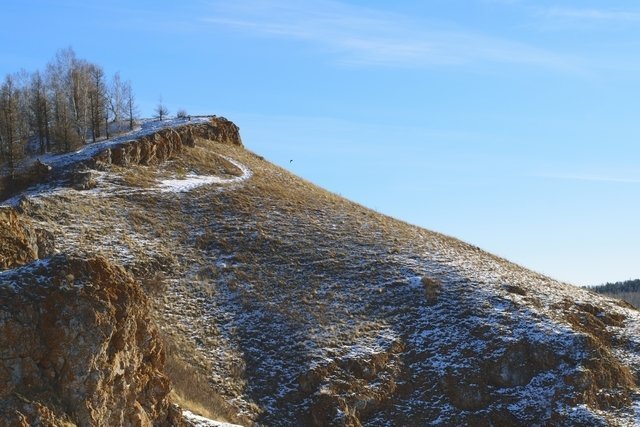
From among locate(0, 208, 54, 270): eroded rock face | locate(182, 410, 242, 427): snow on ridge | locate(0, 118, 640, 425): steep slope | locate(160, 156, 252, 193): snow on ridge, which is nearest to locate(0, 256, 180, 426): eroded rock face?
locate(182, 410, 242, 427): snow on ridge

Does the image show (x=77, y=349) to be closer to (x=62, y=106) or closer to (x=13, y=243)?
(x=13, y=243)

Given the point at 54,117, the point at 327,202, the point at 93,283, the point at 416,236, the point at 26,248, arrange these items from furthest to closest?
1. the point at 54,117
2. the point at 327,202
3. the point at 416,236
4. the point at 26,248
5. the point at 93,283

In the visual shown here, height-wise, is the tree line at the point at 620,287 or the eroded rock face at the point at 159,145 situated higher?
the eroded rock face at the point at 159,145

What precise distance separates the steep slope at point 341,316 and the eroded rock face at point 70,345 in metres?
8.12

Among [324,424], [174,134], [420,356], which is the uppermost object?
[174,134]

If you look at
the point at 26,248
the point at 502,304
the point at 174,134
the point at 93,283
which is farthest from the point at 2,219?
the point at 174,134

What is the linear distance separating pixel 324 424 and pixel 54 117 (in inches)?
1791

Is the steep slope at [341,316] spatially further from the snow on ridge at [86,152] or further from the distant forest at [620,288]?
the distant forest at [620,288]

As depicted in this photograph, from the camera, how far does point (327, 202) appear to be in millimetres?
48625

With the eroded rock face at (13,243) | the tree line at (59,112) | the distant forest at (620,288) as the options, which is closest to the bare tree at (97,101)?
the tree line at (59,112)

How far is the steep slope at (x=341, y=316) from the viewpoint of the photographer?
30.1 metres

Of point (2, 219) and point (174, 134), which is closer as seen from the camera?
point (2, 219)

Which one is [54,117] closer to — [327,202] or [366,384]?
[327,202]

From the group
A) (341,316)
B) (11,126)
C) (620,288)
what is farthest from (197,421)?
(620,288)
